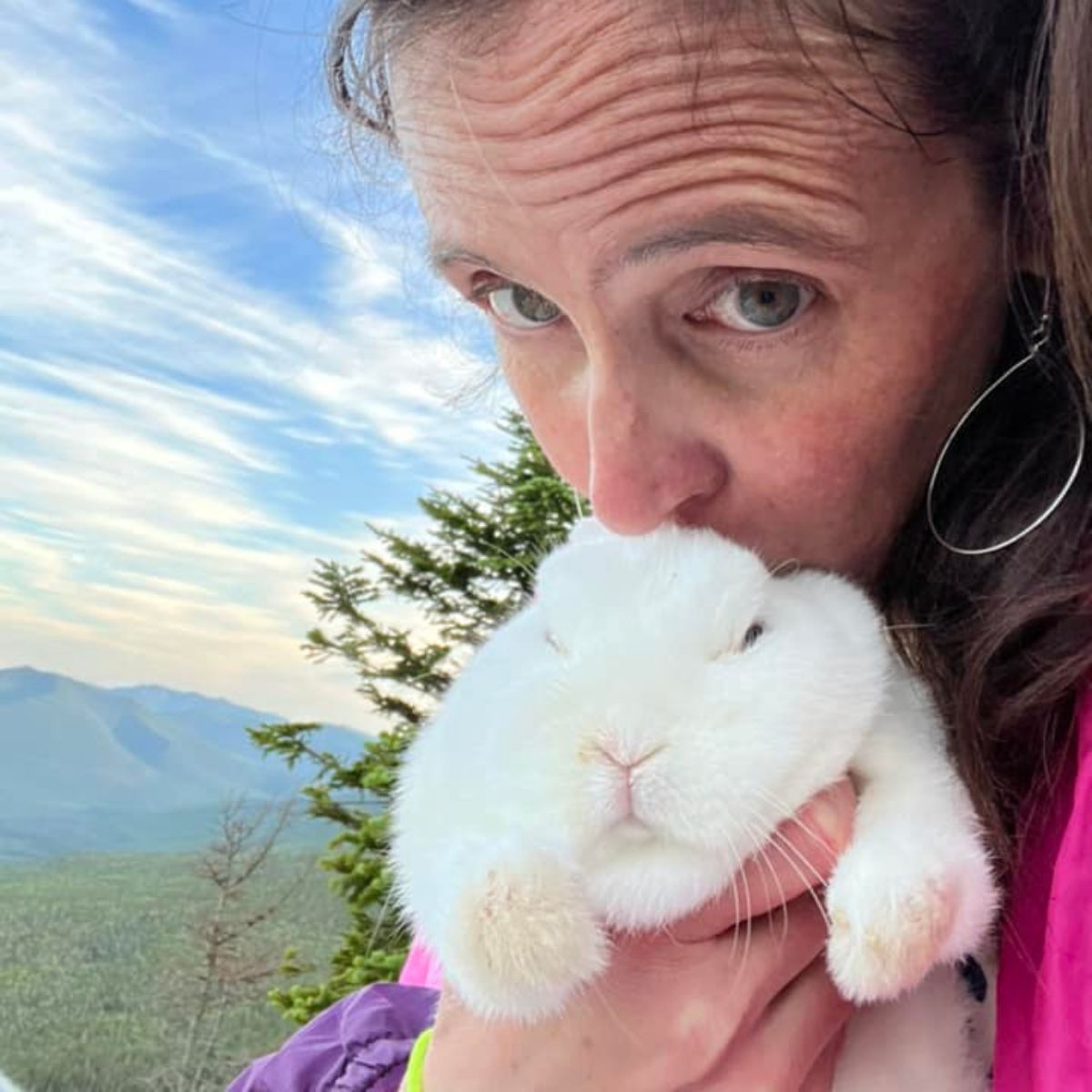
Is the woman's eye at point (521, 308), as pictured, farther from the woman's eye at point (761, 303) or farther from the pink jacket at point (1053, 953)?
the pink jacket at point (1053, 953)

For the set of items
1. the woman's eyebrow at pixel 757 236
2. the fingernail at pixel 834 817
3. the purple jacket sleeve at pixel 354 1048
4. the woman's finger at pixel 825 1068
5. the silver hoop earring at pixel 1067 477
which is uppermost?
the woman's eyebrow at pixel 757 236

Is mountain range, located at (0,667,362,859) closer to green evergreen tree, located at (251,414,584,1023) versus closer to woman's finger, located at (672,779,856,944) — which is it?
green evergreen tree, located at (251,414,584,1023)

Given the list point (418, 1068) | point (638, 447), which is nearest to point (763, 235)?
point (638, 447)

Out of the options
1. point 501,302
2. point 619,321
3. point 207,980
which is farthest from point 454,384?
point 207,980

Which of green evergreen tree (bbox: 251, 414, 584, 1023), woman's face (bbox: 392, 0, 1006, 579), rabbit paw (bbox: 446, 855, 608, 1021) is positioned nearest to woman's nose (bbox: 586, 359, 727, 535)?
woman's face (bbox: 392, 0, 1006, 579)

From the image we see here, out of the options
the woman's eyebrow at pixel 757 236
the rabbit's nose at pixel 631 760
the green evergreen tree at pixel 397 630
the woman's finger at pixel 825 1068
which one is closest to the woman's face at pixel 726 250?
the woman's eyebrow at pixel 757 236

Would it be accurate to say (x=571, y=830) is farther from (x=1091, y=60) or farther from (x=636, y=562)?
(x=1091, y=60)
